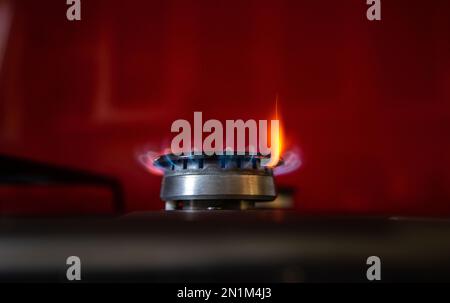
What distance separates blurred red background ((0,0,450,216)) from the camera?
1.49 m

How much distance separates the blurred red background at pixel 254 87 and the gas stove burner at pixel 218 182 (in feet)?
2.40

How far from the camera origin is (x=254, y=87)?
1.54 m

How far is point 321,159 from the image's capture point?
1513 millimetres

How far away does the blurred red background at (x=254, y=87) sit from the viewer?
1.49 meters

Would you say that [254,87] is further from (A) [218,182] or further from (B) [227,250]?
(B) [227,250]

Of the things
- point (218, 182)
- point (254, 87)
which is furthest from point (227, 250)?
point (254, 87)

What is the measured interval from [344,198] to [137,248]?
0.98 meters

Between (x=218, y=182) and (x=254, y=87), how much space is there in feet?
2.75

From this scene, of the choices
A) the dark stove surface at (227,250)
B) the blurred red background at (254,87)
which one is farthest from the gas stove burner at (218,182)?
the blurred red background at (254,87)

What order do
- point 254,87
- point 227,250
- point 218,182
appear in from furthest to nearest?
1. point 254,87
2. point 218,182
3. point 227,250

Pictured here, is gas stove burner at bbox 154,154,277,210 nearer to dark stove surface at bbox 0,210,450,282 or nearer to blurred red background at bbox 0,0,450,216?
dark stove surface at bbox 0,210,450,282
